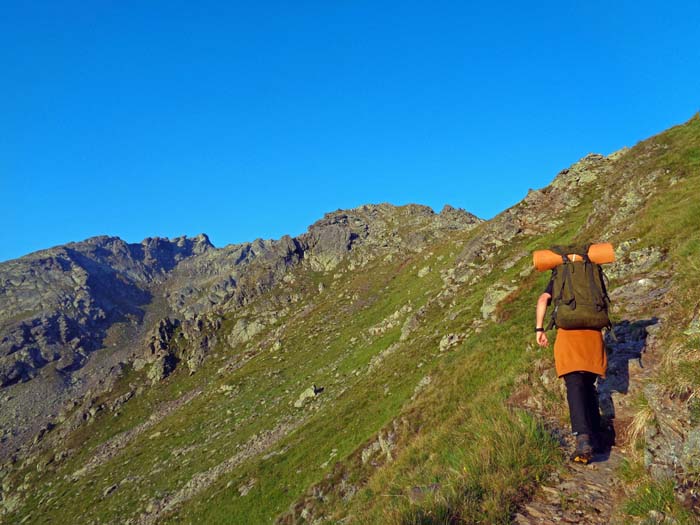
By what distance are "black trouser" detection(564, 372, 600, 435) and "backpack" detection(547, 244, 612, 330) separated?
3.10 feet

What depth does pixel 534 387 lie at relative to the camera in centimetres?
1032

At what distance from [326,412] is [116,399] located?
3779 inches

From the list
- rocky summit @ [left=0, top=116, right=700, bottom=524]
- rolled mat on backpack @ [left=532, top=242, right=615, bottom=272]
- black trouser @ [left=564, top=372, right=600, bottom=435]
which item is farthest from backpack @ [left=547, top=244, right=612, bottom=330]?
rocky summit @ [left=0, top=116, right=700, bottom=524]

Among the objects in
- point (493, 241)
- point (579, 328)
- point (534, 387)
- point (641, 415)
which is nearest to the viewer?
point (641, 415)

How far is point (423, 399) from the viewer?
2417 cm

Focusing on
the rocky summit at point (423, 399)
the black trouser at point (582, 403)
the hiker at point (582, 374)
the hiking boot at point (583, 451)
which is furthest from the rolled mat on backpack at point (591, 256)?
the hiking boot at point (583, 451)

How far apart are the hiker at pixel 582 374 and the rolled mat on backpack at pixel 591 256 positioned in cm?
133

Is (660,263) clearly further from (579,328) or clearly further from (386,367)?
(386,367)

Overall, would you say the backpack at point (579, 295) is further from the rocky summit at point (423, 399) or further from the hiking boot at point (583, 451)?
the hiking boot at point (583, 451)

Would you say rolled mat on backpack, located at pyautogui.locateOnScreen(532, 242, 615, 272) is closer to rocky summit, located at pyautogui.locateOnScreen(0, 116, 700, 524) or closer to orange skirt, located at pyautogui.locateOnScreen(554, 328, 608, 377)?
orange skirt, located at pyautogui.locateOnScreen(554, 328, 608, 377)

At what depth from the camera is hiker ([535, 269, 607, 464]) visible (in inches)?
282

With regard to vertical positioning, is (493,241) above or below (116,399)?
above

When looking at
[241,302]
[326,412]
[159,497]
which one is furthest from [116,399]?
[326,412]

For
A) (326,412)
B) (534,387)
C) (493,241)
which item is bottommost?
(326,412)
